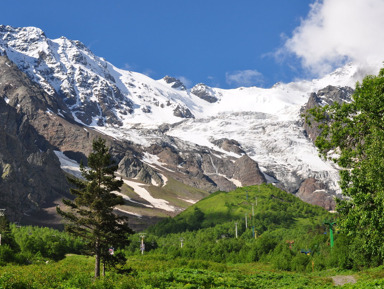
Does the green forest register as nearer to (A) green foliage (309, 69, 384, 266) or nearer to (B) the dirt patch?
(A) green foliage (309, 69, 384, 266)

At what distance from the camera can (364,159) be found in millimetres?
29984

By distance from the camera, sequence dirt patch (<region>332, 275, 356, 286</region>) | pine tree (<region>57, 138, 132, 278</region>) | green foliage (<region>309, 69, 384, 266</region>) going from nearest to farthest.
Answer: green foliage (<region>309, 69, 384, 266</region>), pine tree (<region>57, 138, 132, 278</region>), dirt patch (<region>332, 275, 356, 286</region>)

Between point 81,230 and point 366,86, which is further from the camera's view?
point 81,230

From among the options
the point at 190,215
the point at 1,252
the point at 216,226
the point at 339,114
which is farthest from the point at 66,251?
the point at 339,114

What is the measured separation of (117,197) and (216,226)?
13199 cm

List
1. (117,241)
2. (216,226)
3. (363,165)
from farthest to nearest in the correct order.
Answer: (216,226) < (117,241) < (363,165)

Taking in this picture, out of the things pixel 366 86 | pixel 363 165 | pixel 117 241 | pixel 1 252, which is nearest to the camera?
pixel 363 165

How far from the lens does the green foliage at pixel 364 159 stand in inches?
1050

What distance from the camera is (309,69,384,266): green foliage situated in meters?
26.7

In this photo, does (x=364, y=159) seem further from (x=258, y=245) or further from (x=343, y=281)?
(x=258, y=245)

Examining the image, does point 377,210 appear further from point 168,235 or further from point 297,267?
point 168,235

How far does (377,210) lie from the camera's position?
2627cm

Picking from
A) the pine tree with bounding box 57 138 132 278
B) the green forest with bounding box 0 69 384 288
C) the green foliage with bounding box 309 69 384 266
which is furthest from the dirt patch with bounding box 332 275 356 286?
the green foliage with bounding box 309 69 384 266

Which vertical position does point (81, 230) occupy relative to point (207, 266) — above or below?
above
